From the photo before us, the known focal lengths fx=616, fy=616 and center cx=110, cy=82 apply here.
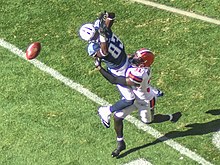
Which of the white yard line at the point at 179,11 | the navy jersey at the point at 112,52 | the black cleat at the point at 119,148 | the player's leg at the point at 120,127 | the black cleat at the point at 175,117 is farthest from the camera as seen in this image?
the white yard line at the point at 179,11

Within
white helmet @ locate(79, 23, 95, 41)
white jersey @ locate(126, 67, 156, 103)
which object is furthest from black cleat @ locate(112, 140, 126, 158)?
white helmet @ locate(79, 23, 95, 41)

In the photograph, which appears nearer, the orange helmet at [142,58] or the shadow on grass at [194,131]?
the orange helmet at [142,58]

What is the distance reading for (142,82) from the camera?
347 inches

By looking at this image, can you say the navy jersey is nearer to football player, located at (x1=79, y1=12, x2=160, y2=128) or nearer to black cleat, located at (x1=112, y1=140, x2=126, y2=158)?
football player, located at (x1=79, y1=12, x2=160, y2=128)

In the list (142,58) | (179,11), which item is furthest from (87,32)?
(179,11)

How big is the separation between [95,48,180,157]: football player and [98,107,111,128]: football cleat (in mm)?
193

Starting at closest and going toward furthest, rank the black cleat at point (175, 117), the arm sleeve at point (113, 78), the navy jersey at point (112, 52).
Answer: the arm sleeve at point (113, 78), the navy jersey at point (112, 52), the black cleat at point (175, 117)

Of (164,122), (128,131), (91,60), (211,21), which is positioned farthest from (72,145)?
(211,21)

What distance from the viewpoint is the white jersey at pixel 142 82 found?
28.6 ft

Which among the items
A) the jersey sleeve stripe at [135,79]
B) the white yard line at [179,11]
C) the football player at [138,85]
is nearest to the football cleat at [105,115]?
the football player at [138,85]

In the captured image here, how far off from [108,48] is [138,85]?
72 cm

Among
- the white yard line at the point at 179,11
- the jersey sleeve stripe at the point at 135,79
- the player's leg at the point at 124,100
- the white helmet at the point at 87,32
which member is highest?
the white helmet at the point at 87,32

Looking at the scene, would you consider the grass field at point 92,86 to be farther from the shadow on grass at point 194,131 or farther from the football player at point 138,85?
the football player at point 138,85

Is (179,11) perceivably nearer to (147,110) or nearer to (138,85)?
(147,110)
